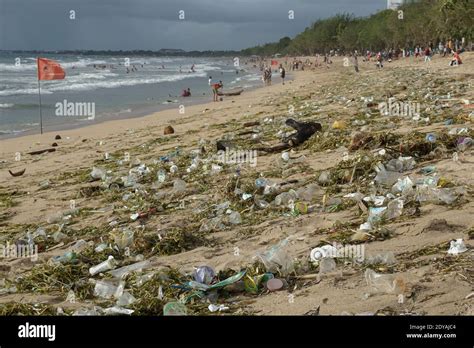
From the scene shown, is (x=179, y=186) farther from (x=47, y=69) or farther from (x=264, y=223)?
(x=47, y=69)

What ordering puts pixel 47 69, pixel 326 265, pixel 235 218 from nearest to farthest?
pixel 326 265 < pixel 235 218 < pixel 47 69

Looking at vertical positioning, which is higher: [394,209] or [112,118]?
[112,118]

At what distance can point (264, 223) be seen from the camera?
471cm

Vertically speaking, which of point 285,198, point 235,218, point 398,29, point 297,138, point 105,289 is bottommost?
point 105,289

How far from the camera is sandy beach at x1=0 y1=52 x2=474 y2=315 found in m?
3.07

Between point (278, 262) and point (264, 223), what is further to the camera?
point (264, 223)

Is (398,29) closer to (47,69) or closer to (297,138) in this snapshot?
(47,69)

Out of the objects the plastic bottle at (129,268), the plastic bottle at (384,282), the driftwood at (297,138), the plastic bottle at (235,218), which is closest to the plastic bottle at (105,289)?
the plastic bottle at (129,268)

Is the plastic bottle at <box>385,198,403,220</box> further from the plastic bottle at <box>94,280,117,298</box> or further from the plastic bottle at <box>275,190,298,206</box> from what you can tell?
the plastic bottle at <box>94,280,117,298</box>

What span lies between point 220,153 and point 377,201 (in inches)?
163

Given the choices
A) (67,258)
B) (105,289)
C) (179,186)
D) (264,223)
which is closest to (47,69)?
(179,186)

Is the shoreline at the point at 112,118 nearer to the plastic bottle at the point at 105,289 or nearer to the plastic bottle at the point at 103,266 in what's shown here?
the plastic bottle at the point at 103,266

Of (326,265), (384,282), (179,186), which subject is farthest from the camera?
(179,186)

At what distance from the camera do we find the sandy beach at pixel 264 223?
3074 mm
